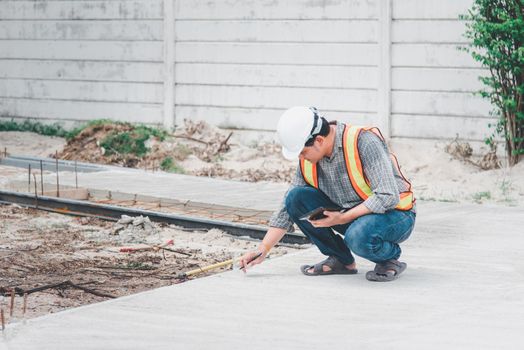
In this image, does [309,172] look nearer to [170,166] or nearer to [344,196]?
[344,196]

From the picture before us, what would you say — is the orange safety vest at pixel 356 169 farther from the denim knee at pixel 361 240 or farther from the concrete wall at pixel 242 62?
the concrete wall at pixel 242 62

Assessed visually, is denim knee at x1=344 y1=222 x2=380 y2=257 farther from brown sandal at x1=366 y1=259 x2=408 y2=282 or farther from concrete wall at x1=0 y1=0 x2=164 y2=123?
concrete wall at x1=0 y1=0 x2=164 y2=123

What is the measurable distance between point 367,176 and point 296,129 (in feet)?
1.79

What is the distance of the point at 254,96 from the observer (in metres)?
14.6

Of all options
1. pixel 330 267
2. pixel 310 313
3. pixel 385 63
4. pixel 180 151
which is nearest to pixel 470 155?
pixel 385 63

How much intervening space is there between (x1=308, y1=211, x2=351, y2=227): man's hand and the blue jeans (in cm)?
10

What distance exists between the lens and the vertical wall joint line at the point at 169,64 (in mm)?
15148

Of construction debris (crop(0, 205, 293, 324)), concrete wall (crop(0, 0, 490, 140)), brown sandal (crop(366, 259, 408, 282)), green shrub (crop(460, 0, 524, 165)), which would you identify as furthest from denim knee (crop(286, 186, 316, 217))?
concrete wall (crop(0, 0, 490, 140))

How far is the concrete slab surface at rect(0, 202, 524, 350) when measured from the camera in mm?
A: 5650

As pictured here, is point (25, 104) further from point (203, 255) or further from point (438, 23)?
point (203, 255)

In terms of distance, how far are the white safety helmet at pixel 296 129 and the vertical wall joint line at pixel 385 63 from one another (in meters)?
6.78

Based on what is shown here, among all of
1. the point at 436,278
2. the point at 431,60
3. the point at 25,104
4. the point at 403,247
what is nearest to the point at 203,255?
the point at 403,247

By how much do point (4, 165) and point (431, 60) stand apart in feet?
17.5

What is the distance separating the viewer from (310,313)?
20.5 ft
